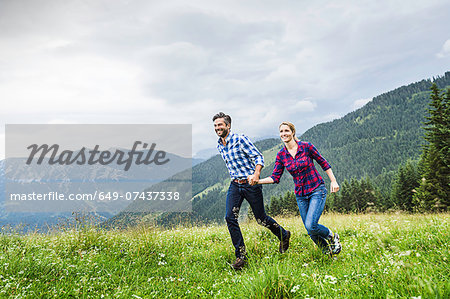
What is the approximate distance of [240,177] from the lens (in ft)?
20.0

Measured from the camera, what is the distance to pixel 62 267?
16.4 feet

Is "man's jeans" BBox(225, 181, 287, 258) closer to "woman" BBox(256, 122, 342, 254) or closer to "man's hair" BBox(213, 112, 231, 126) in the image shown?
"woman" BBox(256, 122, 342, 254)

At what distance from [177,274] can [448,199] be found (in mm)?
38474

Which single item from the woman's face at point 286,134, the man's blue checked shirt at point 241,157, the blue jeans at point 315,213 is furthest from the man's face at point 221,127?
the blue jeans at point 315,213

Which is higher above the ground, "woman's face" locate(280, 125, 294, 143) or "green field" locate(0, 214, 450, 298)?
"woman's face" locate(280, 125, 294, 143)

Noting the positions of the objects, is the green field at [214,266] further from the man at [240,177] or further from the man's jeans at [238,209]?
the man at [240,177]

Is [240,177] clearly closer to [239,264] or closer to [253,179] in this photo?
[253,179]

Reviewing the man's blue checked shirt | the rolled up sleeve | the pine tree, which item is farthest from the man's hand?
the pine tree

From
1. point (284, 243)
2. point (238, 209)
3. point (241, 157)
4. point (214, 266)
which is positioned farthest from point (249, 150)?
point (214, 266)

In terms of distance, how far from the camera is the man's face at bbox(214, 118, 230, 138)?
6180mm

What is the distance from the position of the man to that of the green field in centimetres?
60

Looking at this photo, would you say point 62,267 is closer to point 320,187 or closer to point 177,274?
point 177,274

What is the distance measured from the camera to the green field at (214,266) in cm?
324

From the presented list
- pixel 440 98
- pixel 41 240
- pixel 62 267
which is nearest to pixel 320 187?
pixel 62 267
